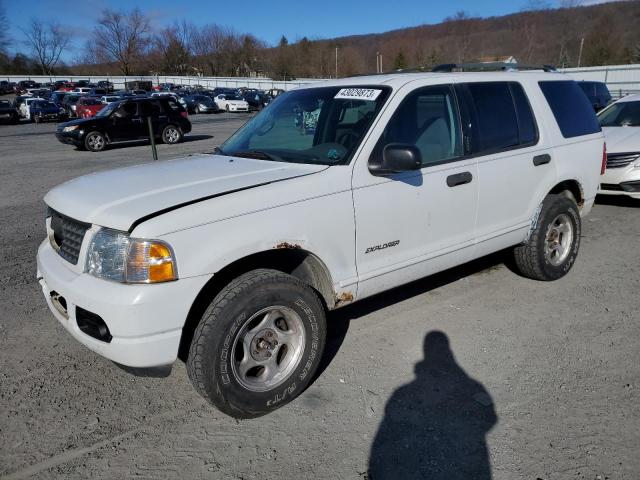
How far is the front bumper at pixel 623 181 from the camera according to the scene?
7.54 metres

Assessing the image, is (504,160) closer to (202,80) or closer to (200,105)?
(200,105)

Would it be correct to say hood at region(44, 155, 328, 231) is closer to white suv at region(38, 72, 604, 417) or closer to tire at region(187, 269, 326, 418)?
white suv at region(38, 72, 604, 417)

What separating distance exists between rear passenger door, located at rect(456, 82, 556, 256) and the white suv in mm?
16

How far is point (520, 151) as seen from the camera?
4340 millimetres

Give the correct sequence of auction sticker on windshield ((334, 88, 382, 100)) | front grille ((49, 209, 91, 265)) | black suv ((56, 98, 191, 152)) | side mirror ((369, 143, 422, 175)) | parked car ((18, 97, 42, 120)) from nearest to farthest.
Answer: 1. front grille ((49, 209, 91, 265))
2. side mirror ((369, 143, 422, 175))
3. auction sticker on windshield ((334, 88, 382, 100))
4. black suv ((56, 98, 191, 152))
5. parked car ((18, 97, 42, 120))

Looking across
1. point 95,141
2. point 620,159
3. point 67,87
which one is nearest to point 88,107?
point 95,141

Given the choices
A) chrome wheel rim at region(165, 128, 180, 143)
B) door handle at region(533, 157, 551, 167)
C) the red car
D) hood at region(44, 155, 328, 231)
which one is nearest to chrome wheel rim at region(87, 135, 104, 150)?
chrome wheel rim at region(165, 128, 180, 143)

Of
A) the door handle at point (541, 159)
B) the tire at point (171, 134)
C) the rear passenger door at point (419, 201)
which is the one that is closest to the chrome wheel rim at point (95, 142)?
the tire at point (171, 134)

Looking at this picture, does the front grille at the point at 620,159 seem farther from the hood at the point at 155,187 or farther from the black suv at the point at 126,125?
the black suv at the point at 126,125

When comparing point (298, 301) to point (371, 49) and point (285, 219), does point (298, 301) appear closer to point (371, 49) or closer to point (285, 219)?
point (285, 219)

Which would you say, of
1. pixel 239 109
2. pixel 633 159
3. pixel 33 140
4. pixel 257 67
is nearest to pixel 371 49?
pixel 257 67

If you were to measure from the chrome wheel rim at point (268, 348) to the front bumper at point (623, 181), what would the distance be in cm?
630

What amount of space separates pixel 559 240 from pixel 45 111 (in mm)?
34483

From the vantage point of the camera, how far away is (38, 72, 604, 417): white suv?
266cm
